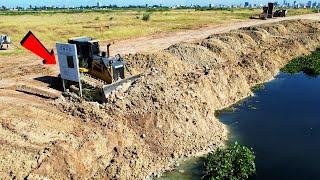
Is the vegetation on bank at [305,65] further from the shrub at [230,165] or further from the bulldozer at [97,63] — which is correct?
the bulldozer at [97,63]

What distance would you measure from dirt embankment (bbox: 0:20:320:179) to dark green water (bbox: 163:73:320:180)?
135 cm

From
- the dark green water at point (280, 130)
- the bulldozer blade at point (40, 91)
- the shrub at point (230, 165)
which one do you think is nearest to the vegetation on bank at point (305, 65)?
the dark green water at point (280, 130)

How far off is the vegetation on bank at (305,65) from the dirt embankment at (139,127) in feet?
30.9

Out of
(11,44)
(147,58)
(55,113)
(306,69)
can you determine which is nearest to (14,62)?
(11,44)

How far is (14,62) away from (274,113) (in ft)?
69.8

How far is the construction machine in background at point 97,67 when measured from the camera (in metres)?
21.9

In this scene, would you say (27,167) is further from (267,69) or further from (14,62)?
(267,69)

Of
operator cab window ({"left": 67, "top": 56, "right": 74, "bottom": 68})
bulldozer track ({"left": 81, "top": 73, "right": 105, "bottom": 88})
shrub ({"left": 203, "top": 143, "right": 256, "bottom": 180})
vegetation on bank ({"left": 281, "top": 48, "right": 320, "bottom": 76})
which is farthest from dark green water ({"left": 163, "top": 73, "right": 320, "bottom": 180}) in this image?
operator cab window ({"left": 67, "top": 56, "right": 74, "bottom": 68})

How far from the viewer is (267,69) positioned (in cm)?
3816

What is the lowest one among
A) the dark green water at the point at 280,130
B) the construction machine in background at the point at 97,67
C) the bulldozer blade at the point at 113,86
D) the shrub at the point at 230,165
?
the dark green water at the point at 280,130

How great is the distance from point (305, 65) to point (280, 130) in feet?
62.4

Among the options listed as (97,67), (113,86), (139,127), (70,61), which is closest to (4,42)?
(97,67)

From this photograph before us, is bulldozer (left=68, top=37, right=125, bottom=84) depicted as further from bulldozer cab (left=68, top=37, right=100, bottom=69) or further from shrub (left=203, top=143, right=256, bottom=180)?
shrub (left=203, top=143, right=256, bottom=180)

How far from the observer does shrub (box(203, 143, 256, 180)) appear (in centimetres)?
1862
